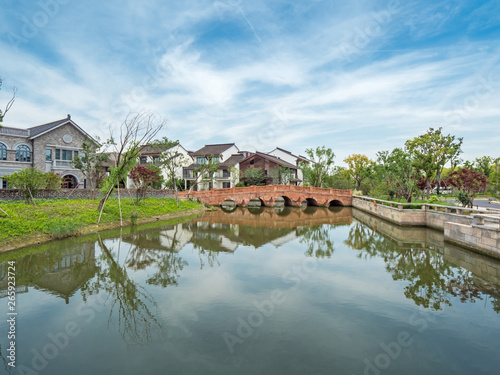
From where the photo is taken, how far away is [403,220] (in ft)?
62.0

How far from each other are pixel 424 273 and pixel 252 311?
674 centimetres

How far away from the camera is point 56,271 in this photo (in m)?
9.62

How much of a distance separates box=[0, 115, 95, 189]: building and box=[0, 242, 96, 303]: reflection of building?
18559 mm

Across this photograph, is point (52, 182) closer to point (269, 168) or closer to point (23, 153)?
point (23, 153)

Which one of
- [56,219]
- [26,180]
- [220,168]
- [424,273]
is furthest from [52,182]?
[220,168]

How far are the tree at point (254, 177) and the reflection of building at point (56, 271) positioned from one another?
101 ft

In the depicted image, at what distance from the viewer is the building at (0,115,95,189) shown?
24.5m

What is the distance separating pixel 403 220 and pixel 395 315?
1411cm

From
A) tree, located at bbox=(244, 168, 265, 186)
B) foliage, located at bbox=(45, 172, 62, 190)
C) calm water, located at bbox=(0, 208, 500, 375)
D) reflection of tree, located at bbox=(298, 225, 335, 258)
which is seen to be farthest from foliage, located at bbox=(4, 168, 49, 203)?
tree, located at bbox=(244, 168, 265, 186)

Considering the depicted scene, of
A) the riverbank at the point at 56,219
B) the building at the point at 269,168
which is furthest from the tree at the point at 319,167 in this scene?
the riverbank at the point at 56,219

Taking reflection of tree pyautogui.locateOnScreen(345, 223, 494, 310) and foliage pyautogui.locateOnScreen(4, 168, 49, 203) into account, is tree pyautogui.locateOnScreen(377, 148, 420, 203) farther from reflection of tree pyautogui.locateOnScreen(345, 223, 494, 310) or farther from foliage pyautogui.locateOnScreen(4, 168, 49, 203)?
foliage pyautogui.locateOnScreen(4, 168, 49, 203)

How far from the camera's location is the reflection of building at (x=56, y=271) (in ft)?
27.1

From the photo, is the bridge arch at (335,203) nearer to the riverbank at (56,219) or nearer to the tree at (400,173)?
the tree at (400,173)

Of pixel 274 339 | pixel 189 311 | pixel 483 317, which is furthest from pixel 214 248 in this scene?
pixel 483 317
